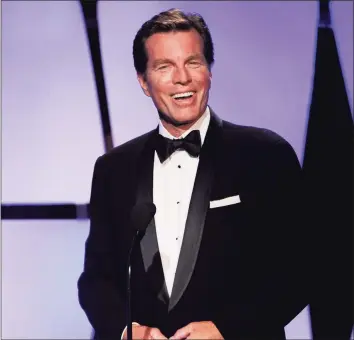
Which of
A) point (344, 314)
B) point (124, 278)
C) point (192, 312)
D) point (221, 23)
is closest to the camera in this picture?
point (192, 312)

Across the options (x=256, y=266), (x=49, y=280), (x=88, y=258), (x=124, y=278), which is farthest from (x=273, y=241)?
(x=49, y=280)

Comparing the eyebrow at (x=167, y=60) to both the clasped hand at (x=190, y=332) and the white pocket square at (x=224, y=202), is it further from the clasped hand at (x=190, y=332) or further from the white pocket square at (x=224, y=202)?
the clasped hand at (x=190, y=332)

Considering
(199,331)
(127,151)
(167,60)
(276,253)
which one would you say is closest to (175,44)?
(167,60)

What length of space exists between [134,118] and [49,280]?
0.75 m

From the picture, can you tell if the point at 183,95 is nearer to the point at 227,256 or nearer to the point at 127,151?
the point at 127,151

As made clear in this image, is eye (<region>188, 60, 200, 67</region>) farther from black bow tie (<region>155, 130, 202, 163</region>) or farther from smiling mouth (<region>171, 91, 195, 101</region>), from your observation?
black bow tie (<region>155, 130, 202, 163</region>)

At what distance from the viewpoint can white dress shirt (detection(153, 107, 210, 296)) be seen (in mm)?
1822

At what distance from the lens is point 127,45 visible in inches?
94.3

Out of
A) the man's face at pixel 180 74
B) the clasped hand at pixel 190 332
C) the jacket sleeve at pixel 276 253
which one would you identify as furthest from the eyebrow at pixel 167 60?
the clasped hand at pixel 190 332

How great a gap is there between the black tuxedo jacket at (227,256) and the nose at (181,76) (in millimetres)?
178

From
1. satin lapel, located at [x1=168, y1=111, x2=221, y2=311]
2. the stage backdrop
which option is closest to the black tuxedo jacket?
satin lapel, located at [x1=168, y1=111, x2=221, y2=311]

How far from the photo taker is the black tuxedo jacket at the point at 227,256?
175cm

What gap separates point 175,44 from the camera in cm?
186

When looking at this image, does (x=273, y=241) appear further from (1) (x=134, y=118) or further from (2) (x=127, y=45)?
(2) (x=127, y=45)
